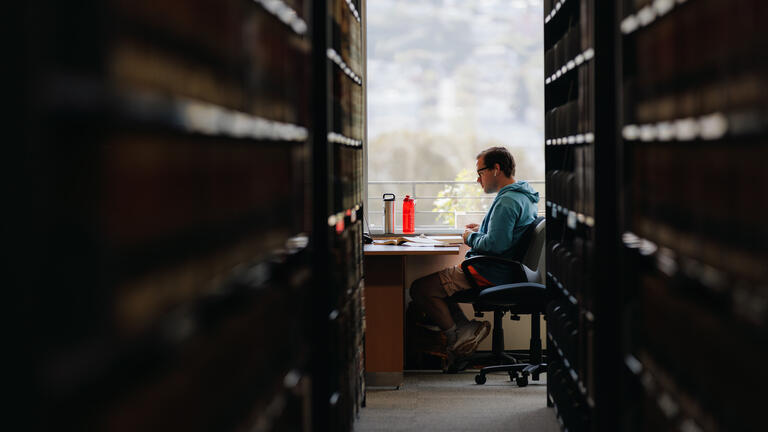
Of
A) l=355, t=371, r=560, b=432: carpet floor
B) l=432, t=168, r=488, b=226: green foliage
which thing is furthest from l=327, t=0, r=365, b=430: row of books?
l=432, t=168, r=488, b=226: green foliage

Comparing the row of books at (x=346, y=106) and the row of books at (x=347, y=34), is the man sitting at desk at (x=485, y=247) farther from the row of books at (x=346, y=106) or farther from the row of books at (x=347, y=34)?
the row of books at (x=347, y=34)

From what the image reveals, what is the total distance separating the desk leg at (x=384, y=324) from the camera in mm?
4027

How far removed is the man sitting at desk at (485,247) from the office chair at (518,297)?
0.06 meters

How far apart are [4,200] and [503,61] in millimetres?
4850

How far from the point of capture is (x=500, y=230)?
13.6 ft

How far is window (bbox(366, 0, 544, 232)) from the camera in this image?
17.0ft

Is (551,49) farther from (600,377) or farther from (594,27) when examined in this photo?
(600,377)

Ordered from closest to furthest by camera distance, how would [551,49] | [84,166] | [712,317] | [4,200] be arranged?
[4,200]
[84,166]
[712,317]
[551,49]

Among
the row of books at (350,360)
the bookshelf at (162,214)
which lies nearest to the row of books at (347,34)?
the bookshelf at (162,214)

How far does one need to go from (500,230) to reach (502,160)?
0.55m

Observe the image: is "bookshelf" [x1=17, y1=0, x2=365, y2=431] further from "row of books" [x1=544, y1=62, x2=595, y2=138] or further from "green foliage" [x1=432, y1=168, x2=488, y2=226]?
"green foliage" [x1=432, y1=168, x2=488, y2=226]

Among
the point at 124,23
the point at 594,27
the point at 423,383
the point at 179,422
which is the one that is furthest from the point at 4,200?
the point at 423,383

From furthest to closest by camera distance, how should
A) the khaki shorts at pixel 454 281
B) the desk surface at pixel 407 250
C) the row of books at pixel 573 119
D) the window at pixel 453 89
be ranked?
the window at pixel 453 89
the khaki shorts at pixel 454 281
the desk surface at pixel 407 250
the row of books at pixel 573 119

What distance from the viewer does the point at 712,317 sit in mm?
1396
